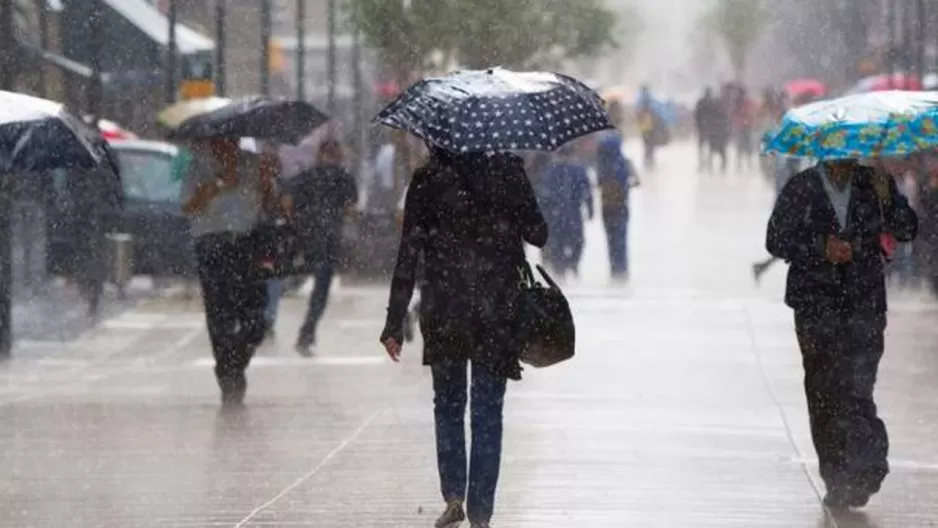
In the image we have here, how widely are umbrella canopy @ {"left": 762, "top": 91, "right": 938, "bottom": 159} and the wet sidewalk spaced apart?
1.52 meters

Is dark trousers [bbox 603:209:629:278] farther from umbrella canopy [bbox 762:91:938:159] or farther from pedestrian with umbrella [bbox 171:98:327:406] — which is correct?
umbrella canopy [bbox 762:91:938:159]

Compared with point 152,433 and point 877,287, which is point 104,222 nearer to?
point 152,433

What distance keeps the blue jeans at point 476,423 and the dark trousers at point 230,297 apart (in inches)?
229

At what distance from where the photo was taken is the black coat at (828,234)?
11109 mm

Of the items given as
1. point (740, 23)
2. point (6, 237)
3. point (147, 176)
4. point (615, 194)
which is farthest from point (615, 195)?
point (740, 23)

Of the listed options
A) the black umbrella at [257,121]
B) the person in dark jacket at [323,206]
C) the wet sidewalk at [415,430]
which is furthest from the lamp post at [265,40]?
the black umbrella at [257,121]

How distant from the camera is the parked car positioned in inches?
1047

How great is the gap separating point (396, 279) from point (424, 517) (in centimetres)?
117

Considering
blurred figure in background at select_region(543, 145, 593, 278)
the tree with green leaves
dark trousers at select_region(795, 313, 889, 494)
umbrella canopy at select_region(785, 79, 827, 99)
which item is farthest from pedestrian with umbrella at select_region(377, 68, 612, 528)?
the tree with green leaves

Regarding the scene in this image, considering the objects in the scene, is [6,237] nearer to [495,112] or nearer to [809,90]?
[495,112]

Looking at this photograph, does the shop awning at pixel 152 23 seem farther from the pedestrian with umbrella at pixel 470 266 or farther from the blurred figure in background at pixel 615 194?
the pedestrian with umbrella at pixel 470 266

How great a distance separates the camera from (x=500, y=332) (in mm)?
10156

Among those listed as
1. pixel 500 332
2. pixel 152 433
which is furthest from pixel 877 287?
pixel 152 433

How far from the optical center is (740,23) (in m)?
95.4
